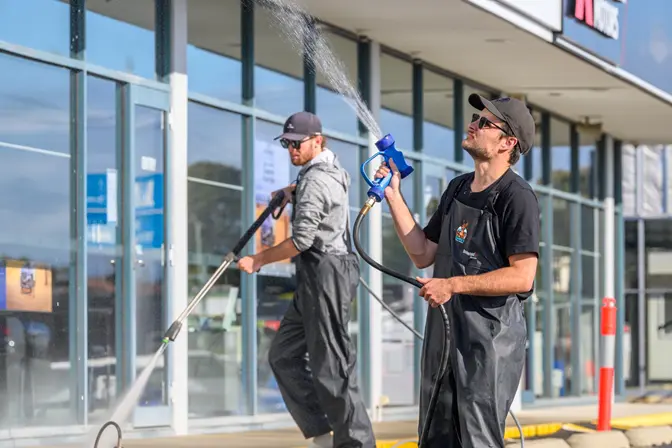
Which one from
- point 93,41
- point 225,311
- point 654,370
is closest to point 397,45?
point 225,311

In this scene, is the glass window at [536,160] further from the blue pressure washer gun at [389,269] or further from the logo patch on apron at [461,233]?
the logo patch on apron at [461,233]

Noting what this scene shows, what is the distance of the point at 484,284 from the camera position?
5562mm

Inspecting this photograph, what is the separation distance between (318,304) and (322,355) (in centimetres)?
28

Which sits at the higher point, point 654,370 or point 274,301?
point 274,301

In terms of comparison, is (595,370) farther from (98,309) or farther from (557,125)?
(98,309)

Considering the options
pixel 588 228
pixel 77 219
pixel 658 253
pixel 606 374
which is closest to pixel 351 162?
pixel 606 374

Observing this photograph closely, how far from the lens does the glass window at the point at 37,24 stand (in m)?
10.4

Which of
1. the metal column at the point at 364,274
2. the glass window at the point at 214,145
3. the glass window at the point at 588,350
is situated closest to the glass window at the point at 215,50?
the glass window at the point at 214,145

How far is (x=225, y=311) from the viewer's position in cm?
1323

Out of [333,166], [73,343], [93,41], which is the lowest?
[73,343]

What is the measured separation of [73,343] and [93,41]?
227 centimetres

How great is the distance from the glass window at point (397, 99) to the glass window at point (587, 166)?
249 inches

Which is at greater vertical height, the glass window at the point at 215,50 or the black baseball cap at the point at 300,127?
the glass window at the point at 215,50

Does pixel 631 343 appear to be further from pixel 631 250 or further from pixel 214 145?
pixel 214 145
